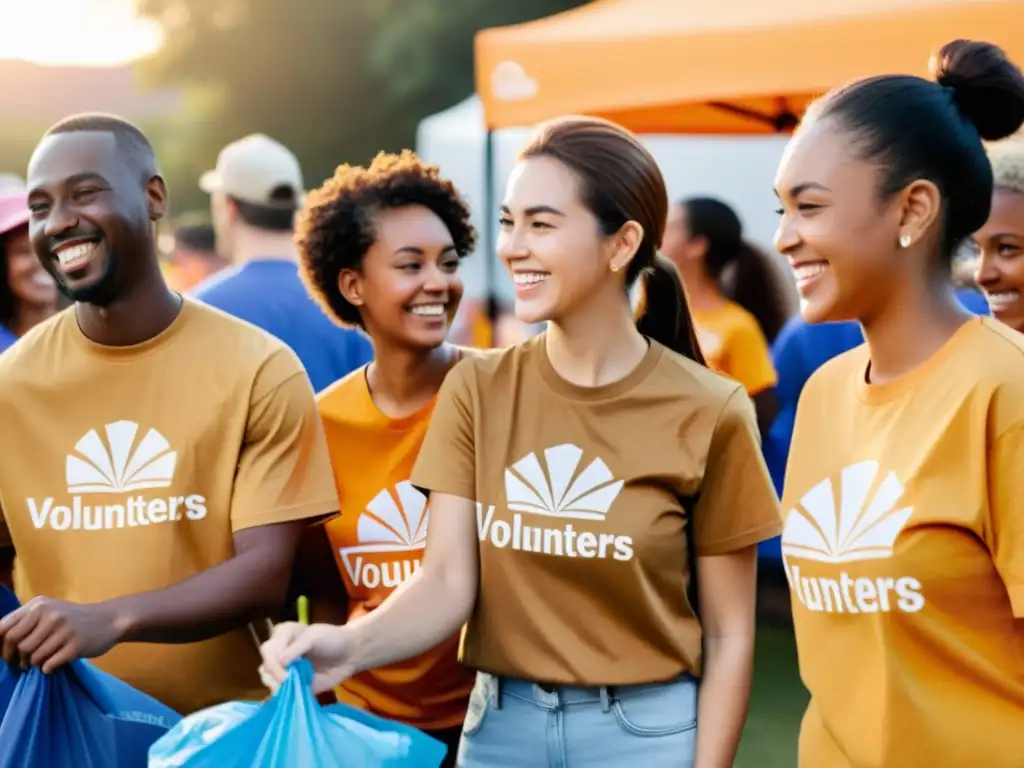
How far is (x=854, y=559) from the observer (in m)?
2.23

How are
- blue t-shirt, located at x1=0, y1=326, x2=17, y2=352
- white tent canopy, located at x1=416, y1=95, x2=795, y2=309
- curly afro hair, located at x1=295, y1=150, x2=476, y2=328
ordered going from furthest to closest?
white tent canopy, located at x1=416, y1=95, x2=795, y2=309 < blue t-shirt, located at x1=0, y1=326, x2=17, y2=352 < curly afro hair, located at x1=295, y1=150, x2=476, y2=328

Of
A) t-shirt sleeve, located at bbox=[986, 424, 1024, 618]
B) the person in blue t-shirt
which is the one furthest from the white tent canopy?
t-shirt sleeve, located at bbox=[986, 424, 1024, 618]

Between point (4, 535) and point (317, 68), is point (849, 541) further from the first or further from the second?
point (317, 68)

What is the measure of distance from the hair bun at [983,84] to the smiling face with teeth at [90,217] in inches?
60.1

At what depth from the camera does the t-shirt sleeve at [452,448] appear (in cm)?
257

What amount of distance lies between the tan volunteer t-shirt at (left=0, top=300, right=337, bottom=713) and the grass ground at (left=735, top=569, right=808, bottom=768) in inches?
119

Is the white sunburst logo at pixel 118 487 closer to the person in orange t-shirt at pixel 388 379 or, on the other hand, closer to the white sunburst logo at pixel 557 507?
the person in orange t-shirt at pixel 388 379

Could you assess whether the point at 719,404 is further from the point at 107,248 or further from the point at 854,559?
the point at 107,248

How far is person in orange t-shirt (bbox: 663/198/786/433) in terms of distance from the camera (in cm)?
614

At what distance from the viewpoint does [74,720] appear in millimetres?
2520

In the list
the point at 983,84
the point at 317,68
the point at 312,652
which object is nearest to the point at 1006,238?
the point at 983,84

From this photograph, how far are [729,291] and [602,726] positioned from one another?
16.5 ft


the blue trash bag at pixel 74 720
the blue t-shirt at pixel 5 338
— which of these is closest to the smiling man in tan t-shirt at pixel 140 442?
the blue trash bag at pixel 74 720

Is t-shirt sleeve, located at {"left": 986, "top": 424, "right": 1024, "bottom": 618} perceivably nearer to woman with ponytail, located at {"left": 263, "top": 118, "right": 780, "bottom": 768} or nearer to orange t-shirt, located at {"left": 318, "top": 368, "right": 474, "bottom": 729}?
woman with ponytail, located at {"left": 263, "top": 118, "right": 780, "bottom": 768}
